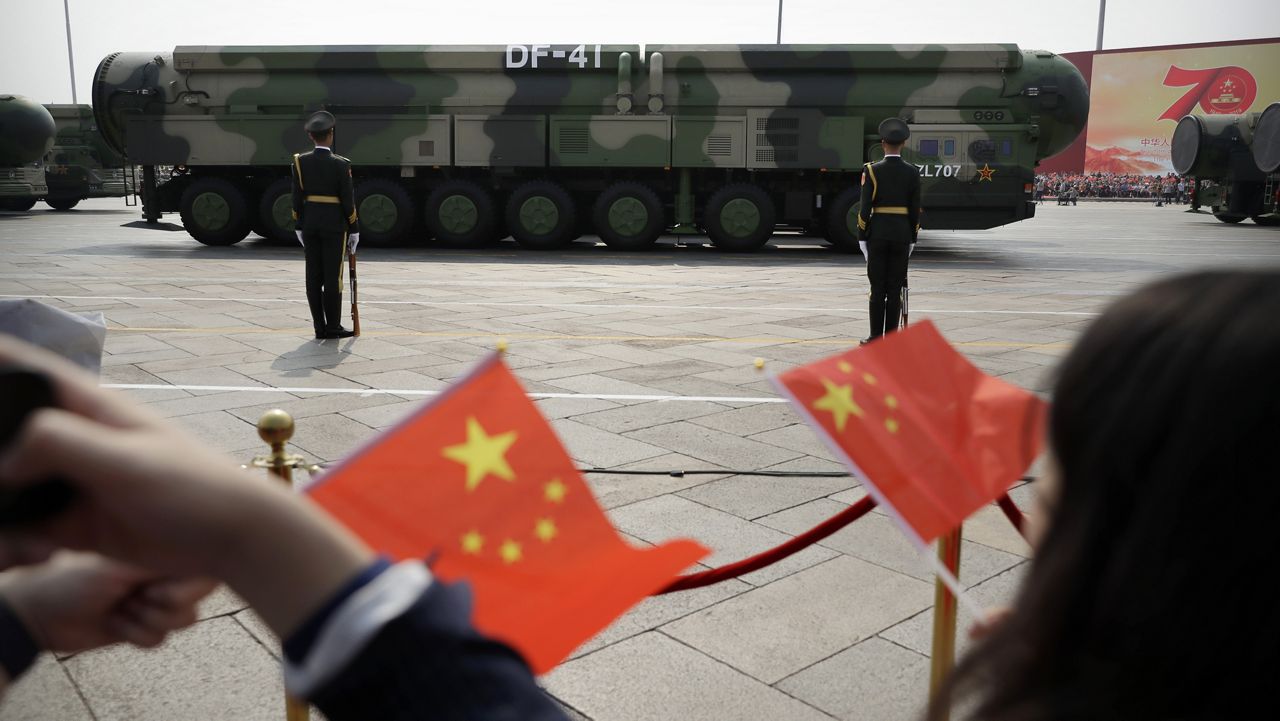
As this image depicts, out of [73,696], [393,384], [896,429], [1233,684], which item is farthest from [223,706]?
[393,384]

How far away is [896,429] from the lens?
1.67 metres

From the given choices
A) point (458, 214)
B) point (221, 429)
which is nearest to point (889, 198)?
point (221, 429)

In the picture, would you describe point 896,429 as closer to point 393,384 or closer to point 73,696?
point 73,696

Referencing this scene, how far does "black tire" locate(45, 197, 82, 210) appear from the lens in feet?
98.6

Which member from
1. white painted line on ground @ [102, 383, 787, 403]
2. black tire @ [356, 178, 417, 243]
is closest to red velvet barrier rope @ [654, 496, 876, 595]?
white painted line on ground @ [102, 383, 787, 403]

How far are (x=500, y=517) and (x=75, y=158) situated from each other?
107 ft

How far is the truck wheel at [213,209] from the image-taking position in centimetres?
1738

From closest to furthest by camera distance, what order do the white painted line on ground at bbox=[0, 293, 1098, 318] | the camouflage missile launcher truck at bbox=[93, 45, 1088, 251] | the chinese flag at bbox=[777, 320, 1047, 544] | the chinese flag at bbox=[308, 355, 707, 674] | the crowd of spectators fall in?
the chinese flag at bbox=[308, 355, 707, 674] → the chinese flag at bbox=[777, 320, 1047, 544] → the white painted line on ground at bbox=[0, 293, 1098, 318] → the camouflage missile launcher truck at bbox=[93, 45, 1088, 251] → the crowd of spectators

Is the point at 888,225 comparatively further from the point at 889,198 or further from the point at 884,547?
the point at 884,547

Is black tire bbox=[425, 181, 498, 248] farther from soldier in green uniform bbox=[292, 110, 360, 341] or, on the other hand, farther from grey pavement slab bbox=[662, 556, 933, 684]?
grey pavement slab bbox=[662, 556, 933, 684]

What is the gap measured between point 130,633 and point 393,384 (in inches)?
234

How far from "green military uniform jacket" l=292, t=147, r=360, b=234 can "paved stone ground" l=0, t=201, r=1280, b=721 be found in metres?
0.89

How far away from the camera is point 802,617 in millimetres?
3314

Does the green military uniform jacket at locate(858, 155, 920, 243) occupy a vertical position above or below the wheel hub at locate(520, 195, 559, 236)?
above
